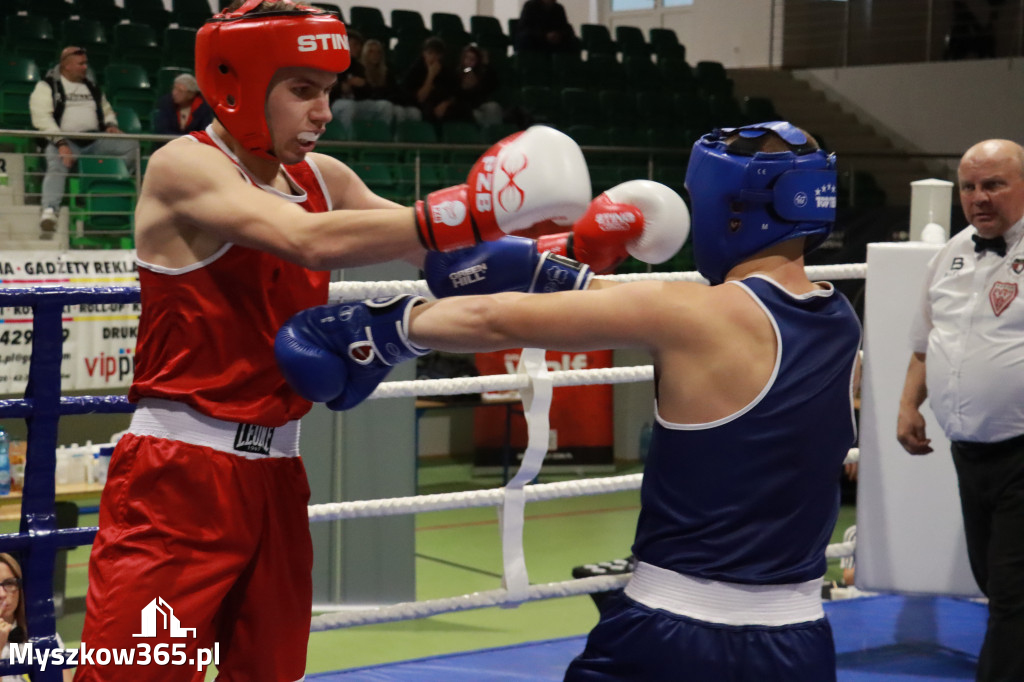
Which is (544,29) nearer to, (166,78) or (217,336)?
(166,78)

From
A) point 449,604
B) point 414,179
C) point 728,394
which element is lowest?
point 449,604

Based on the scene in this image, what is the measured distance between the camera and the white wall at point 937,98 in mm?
10289

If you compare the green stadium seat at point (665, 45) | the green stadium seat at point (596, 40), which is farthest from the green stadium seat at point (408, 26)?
the green stadium seat at point (665, 45)

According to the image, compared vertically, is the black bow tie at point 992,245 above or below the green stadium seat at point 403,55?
below

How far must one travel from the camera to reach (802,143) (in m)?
1.75

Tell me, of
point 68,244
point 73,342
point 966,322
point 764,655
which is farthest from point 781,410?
point 68,244

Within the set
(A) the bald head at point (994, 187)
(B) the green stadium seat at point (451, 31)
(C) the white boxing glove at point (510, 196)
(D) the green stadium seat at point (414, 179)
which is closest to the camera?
(C) the white boxing glove at point (510, 196)

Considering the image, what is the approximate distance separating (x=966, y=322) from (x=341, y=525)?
2020mm

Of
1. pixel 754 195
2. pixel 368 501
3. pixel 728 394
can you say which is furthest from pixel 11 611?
pixel 754 195

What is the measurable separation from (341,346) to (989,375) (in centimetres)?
209

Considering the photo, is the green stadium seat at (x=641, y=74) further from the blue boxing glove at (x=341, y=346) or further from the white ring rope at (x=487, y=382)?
the blue boxing glove at (x=341, y=346)

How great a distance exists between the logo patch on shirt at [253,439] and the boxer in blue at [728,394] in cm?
19

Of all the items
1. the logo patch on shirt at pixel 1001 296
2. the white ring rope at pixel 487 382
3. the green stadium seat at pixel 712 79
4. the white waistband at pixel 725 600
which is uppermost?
the green stadium seat at pixel 712 79

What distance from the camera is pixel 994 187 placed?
10.8ft
